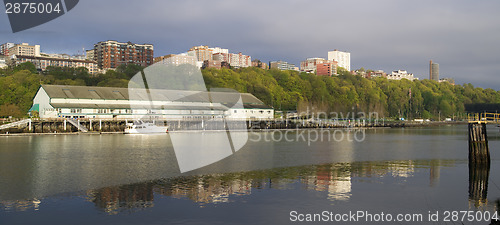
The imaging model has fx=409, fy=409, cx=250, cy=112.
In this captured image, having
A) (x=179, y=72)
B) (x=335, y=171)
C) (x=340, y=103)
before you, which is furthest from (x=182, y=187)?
(x=340, y=103)

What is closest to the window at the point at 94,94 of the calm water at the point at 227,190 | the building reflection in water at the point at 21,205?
the calm water at the point at 227,190

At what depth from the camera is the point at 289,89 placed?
149 m

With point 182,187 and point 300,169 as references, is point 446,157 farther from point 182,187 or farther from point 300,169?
point 182,187

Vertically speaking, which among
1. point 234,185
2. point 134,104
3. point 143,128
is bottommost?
point 234,185

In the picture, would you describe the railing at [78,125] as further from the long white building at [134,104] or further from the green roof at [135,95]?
the green roof at [135,95]

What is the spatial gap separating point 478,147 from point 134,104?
69.0 m

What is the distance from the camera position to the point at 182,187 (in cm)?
2112

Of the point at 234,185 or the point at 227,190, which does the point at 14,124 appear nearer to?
the point at 234,185

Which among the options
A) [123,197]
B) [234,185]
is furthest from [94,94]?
[123,197]

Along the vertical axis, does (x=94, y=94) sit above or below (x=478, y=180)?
above

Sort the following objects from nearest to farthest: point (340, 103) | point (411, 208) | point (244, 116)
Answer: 1. point (411, 208)
2. point (244, 116)
3. point (340, 103)

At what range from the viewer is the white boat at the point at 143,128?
73.4 m

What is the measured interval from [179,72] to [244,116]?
3394 cm

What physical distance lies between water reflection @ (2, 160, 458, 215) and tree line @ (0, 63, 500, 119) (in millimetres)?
66818
